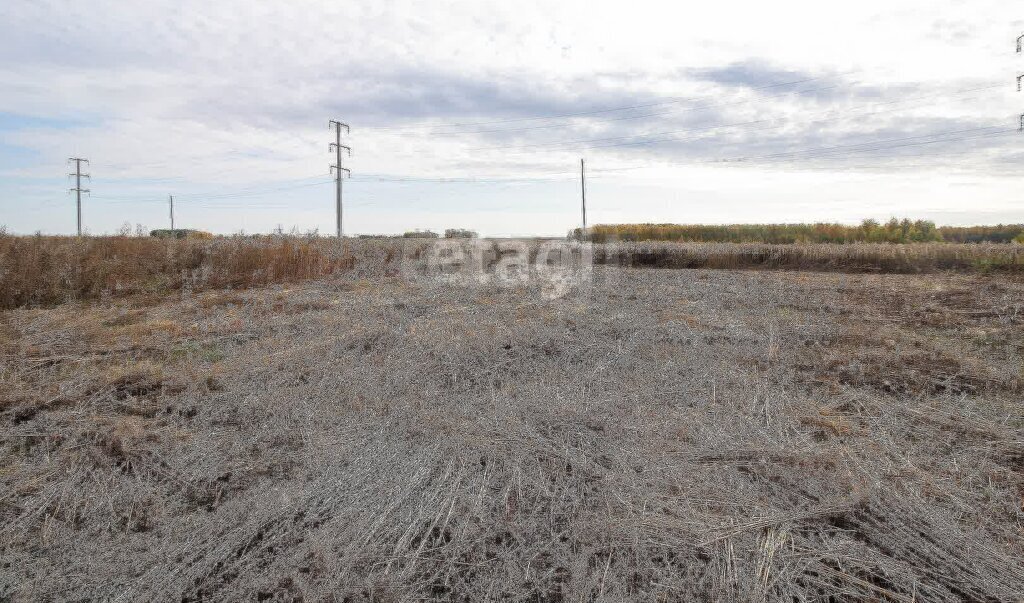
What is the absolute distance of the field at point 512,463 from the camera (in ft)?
6.72

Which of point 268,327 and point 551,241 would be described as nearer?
point 268,327

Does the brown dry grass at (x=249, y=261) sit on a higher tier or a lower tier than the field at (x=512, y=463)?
higher

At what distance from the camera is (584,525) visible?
227 cm

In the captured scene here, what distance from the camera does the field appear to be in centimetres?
205

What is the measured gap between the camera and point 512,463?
286 centimetres

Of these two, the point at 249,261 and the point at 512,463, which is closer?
the point at 512,463

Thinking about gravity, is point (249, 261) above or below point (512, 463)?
above

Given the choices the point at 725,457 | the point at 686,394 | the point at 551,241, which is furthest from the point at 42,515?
the point at 551,241

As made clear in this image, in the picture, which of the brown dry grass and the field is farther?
the brown dry grass

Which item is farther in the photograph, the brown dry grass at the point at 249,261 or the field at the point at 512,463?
the brown dry grass at the point at 249,261

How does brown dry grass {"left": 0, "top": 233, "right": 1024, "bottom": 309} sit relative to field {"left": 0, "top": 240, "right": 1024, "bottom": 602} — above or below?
above

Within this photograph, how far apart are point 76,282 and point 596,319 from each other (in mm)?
8580

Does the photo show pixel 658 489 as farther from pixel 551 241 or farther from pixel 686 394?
pixel 551 241

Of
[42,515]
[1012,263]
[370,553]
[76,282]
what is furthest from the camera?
[1012,263]
